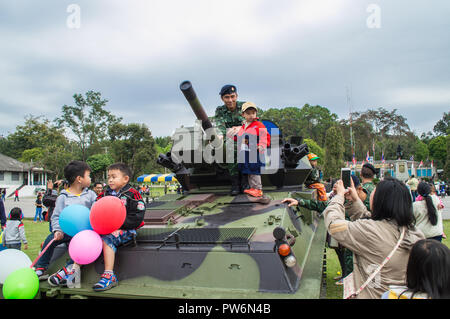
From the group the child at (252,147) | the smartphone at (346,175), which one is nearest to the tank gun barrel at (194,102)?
the child at (252,147)

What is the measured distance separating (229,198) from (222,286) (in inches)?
92.7

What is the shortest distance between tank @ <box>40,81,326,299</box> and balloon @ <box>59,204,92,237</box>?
443 mm

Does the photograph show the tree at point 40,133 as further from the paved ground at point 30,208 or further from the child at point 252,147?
the child at point 252,147

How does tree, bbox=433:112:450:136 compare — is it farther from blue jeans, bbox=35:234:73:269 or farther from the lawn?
blue jeans, bbox=35:234:73:269

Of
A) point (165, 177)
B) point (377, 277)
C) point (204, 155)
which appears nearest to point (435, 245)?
point (377, 277)

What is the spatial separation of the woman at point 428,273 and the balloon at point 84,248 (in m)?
2.88

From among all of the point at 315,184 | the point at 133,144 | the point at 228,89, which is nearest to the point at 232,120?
the point at 228,89

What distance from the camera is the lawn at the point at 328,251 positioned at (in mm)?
6211

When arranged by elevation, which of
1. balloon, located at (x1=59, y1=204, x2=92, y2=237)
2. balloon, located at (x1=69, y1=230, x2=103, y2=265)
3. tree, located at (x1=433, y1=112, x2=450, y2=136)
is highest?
tree, located at (x1=433, y1=112, x2=450, y2=136)

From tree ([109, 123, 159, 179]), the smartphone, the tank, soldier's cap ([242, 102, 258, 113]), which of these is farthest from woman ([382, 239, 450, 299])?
tree ([109, 123, 159, 179])

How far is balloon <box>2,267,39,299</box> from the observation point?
3439 millimetres

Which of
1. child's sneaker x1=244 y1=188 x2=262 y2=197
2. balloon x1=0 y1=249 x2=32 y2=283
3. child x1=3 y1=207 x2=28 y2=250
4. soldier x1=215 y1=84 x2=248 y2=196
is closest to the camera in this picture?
balloon x1=0 y1=249 x2=32 y2=283

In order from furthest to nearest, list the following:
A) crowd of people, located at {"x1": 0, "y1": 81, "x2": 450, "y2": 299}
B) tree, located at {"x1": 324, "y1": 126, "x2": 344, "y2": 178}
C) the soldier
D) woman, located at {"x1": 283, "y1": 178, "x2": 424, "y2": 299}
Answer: tree, located at {"x1": 324, "y1": 126, "x2": 344, "y2": 178}
the soldier
woman, located at {"x1": 283, "y1": 178, "x2": 424, "y2": 299}
crowd of people, located at {"x1": 0, "y1": 81, "x2": 450, "y2": 299}

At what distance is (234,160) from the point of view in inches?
221
